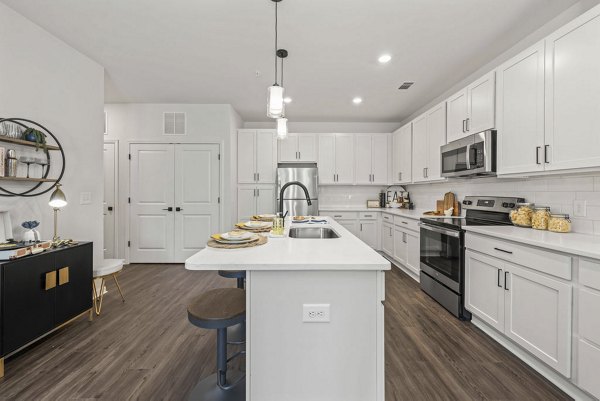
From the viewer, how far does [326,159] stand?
5.24m

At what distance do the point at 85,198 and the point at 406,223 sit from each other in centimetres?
406

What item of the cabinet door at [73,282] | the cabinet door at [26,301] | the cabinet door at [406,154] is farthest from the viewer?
the cabinet door at [406,154]

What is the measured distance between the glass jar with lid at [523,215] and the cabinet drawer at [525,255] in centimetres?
45

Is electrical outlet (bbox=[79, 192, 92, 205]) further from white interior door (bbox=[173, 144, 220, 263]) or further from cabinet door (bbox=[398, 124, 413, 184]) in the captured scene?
cabinet door (bbox=[398, 124, 413, 184])

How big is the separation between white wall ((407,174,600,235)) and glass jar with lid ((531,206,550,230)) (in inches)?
4.2

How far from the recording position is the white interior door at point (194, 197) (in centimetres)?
452

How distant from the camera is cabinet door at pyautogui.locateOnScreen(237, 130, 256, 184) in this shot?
5027mm

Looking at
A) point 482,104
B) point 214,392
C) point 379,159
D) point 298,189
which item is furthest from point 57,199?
point 379,159

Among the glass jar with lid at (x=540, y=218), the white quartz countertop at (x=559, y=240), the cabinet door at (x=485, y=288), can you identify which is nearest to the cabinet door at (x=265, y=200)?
the cabinet door at (x=485, y=288)

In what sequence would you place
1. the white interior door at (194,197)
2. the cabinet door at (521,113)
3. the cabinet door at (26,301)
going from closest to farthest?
the cabinet door at (26,301) < the cabinet door at (521,113) < the white interior door at (194,197)

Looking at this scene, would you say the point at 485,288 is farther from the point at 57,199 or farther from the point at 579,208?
the point at 57,199

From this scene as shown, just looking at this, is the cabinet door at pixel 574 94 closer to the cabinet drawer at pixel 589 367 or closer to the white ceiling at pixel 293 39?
the white ceiling at pixel 293 39

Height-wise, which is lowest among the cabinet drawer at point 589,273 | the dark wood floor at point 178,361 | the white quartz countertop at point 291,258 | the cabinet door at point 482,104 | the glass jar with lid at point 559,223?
the dark wood floor at point 178,361

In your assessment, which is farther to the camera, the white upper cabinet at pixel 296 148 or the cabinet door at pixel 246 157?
the white upper cabinet at pixel 296 148
